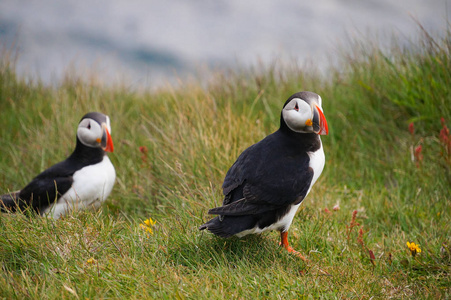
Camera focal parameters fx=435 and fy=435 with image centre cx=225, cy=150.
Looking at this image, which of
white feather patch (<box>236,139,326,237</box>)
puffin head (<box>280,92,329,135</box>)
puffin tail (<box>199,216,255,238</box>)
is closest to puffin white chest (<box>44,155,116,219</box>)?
puffin tail (<box>199,216,255,238</box>)

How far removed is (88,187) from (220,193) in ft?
4.71

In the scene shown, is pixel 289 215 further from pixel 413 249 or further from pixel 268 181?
pixel 413 249

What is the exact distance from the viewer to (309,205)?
164 inches

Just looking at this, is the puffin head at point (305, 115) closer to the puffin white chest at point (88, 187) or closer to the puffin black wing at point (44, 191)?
the puffin white chest at point (88, 187)

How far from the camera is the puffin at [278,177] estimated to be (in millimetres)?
3006

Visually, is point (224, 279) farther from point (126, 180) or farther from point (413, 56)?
point (413, 56)


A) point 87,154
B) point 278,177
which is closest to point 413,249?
point 278,177

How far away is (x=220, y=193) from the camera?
13.3 ft

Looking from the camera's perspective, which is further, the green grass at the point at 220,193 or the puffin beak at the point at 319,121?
the puffin beak at the point at 319,121

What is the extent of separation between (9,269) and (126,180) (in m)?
2.38

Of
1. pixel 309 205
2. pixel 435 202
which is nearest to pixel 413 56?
pixel 435 202

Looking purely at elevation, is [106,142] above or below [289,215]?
above

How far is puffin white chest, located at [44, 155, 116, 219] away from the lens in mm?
4453

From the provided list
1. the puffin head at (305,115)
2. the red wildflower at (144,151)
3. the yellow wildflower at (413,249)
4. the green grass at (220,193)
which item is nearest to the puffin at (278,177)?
the puffin head at (305,115)
